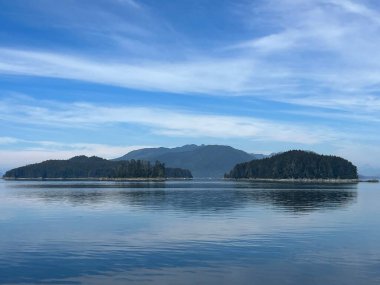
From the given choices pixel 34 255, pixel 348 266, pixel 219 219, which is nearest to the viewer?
pixel 348 266

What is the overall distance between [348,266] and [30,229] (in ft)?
147

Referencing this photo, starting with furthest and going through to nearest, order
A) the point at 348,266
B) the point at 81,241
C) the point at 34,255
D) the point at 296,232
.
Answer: the point at 296,232 → the point at 81,241 → the point at 34,255 → the point at 348,266

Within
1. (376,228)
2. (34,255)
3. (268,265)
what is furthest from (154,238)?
(376,228)

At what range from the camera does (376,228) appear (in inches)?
2783

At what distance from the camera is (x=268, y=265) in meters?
42.2

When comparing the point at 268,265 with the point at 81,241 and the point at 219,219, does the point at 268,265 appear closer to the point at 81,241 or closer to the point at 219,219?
the point at 81,241

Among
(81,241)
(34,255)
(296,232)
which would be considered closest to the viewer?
(34,255)

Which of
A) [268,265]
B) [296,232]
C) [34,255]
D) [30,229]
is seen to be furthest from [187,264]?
[30,229]

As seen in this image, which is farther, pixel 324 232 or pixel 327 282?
pixel 324 232

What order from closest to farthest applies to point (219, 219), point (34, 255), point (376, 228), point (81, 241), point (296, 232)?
point (34, 255), point (81, 241), point (296, 232), point (376, 228), point (219, 219)

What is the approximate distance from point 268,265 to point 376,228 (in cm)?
3538

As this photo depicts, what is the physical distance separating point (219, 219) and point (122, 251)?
32.8 m

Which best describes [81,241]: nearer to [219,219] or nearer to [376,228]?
[219,219]

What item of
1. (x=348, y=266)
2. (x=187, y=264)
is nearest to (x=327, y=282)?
(x=348, y=266)
